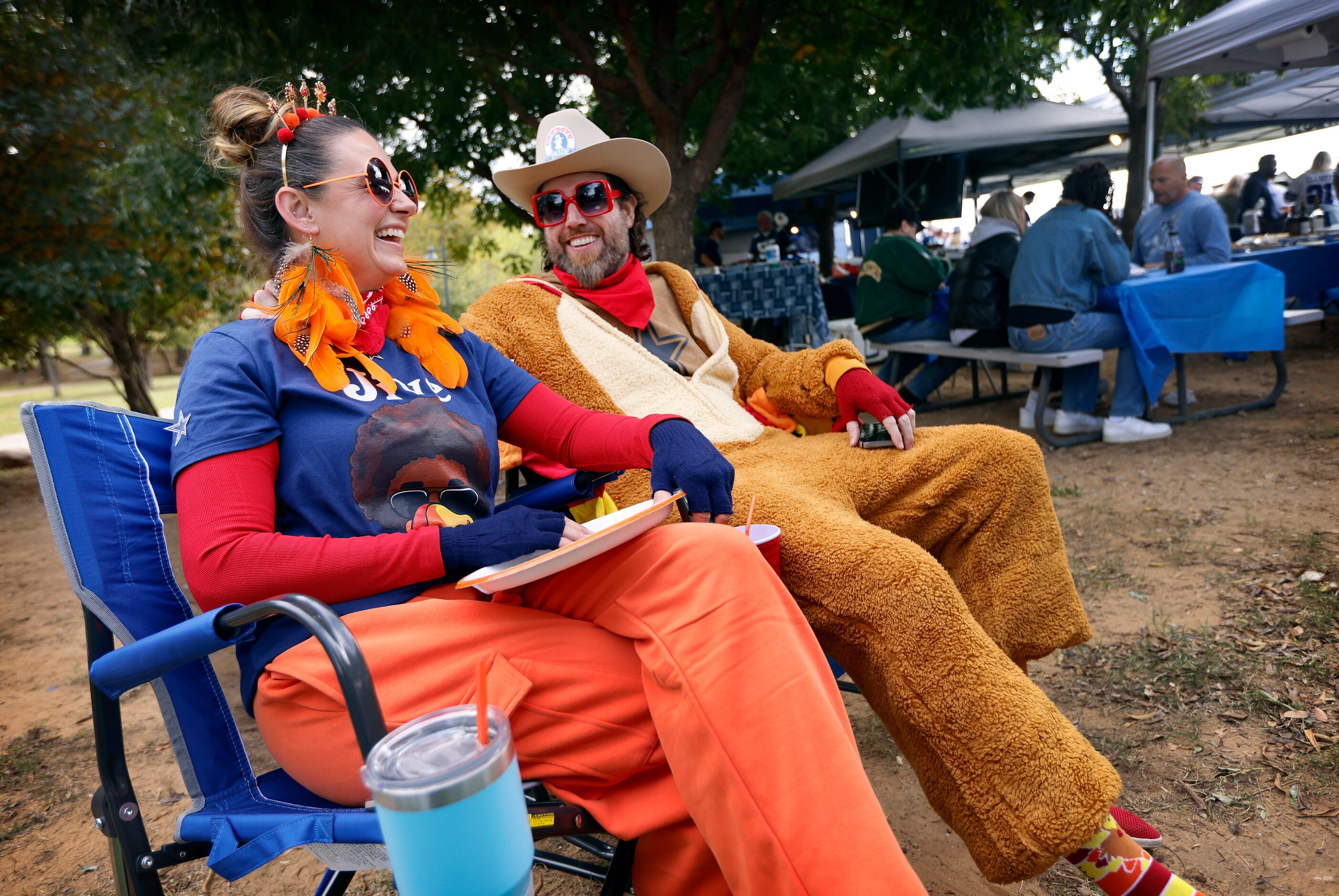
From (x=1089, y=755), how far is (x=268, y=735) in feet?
4.35

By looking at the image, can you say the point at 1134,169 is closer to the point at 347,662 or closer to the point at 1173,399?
the point at 1173,399

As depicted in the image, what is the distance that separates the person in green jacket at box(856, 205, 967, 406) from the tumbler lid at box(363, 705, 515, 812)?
6.01 m

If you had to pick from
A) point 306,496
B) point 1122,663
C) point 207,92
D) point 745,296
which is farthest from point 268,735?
point 207,92

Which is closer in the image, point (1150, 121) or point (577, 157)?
point (577, 157)

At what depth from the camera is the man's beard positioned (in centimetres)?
243

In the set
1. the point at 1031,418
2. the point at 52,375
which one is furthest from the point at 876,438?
the point at 52,375

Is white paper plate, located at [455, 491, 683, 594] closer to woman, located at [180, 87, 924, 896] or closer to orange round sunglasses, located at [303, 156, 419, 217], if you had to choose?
woman, located at [180, 87, 924, 896]

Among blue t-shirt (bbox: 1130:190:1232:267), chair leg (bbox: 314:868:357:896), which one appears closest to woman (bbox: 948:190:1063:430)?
→ blue t-shirt (bbox: 1130:190:1232:267)

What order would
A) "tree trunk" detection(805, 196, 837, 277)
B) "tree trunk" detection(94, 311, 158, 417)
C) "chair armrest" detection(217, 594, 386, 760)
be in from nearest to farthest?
1. "chair armrest" detection(217, 594, 386, 760)
2. "tree trunk" detection(94, 311, 158, 417)
3. "tree trunk" detection(805, 196, 837, 277)

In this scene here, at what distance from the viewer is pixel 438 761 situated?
0.78 m

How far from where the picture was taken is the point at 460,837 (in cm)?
73

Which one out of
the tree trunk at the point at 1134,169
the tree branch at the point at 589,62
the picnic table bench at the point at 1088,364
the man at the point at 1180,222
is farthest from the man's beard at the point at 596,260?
the tree trunk at the point at 1134,169

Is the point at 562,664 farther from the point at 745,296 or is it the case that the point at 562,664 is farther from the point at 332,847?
the point at 745,296

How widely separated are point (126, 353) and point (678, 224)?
282 inches
